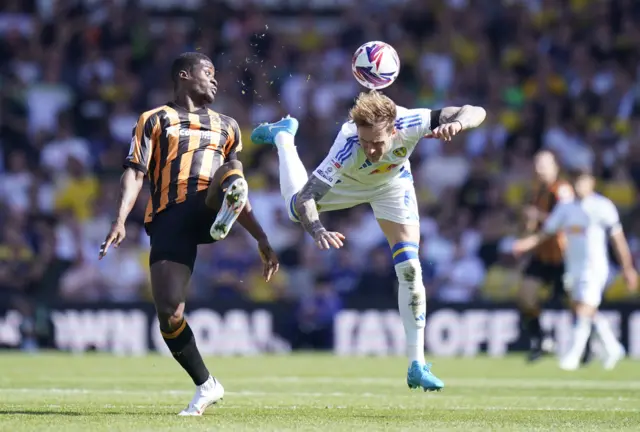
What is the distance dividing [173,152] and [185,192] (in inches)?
11.8

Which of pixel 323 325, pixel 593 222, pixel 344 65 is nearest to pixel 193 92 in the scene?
pixel 593 222

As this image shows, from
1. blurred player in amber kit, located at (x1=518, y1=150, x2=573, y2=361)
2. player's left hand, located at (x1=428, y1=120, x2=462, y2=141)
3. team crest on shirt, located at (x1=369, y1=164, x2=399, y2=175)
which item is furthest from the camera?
blurred player in amber kit, located at (x1=518, y1=150, x2=573, y2=361)

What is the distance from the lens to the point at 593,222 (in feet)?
52.0

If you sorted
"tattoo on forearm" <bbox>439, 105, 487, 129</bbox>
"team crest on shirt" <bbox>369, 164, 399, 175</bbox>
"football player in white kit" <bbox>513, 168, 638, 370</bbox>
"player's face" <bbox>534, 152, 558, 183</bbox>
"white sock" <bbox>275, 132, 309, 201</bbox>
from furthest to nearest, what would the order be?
"player's face" <bbox>534, 152, 558, 183</bbox>, "football player in white kit" <bbox>513, 168, 638, 370</bbox>, "white sock" <bbox>275, 132, 309, 201</bbox>, "team crest on shirt" <bbox>369, 164, 399, 175</bbox>, "tattoo on forearm" <bbox>439, 105, 487, 129</bbox>

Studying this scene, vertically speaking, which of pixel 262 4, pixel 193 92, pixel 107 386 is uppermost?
pixel 262 4

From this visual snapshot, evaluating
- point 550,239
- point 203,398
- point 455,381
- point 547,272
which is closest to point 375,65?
point 203,398

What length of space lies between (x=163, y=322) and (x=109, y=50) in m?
14.9

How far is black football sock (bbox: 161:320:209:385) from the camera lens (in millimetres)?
8344

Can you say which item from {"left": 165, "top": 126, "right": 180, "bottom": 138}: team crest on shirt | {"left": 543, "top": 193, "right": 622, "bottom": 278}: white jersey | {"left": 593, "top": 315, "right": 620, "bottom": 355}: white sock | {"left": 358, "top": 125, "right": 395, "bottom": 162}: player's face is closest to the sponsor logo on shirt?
{"left": 358, "top": 125, "right": 395, "bottom": 162}: player's face

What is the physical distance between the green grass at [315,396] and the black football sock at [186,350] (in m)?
0.30

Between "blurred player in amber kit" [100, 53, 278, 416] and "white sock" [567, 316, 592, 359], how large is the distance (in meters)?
7.41

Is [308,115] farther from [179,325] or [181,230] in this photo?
[179,325]

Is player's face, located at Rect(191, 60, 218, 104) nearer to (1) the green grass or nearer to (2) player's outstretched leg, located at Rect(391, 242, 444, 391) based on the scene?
(2) player's outstretched leg, located at Rect(391, 242, 444, 391)

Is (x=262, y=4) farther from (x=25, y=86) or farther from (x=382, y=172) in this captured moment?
(x=382, y=172)
